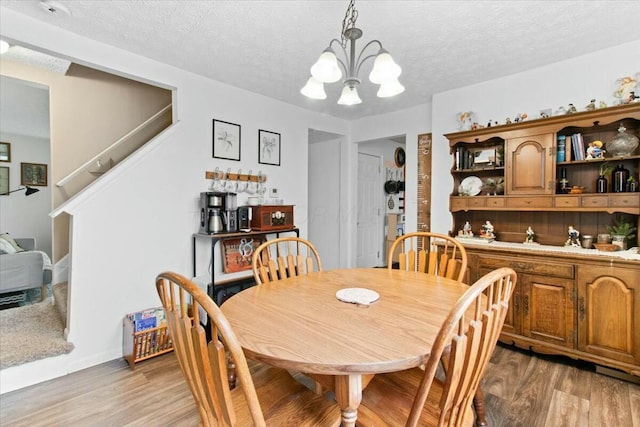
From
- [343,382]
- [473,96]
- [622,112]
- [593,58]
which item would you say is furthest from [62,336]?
[593,58]

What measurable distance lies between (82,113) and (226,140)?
156cm

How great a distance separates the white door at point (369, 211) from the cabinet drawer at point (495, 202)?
2.18 meters

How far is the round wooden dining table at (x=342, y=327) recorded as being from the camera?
90cm

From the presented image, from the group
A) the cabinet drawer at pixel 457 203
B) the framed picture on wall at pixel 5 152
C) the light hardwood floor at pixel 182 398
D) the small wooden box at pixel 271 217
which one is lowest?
the light hardwood floor at pixel 182 398

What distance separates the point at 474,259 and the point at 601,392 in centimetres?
109

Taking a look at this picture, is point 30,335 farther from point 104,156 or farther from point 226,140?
point 226,140

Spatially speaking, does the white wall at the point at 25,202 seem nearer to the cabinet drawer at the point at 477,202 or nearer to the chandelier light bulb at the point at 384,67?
the chandelier light bulb at the point at 384,67

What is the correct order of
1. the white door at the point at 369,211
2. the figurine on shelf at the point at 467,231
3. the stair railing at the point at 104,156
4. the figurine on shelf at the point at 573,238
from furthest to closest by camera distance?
the white door at the point at 369,211 < the stair railing at the point at 104,156 < the figurine on shelf at the point at 467,231 < the figurine on shelf at the point at 573,238

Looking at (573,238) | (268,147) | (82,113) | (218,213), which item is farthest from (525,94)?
(82,113)

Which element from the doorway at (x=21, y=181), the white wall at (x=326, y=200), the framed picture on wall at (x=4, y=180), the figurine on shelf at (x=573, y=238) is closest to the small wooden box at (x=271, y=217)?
the white wall at (x=326, y=200)

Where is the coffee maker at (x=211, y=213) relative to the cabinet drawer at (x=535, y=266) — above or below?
above

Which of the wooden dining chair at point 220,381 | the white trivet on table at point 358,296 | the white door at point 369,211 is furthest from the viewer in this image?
the white door at point 369,211

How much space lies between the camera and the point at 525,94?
276 centimetres

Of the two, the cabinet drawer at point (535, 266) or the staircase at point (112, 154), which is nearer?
the cabinet drawer at point (535, 266)
